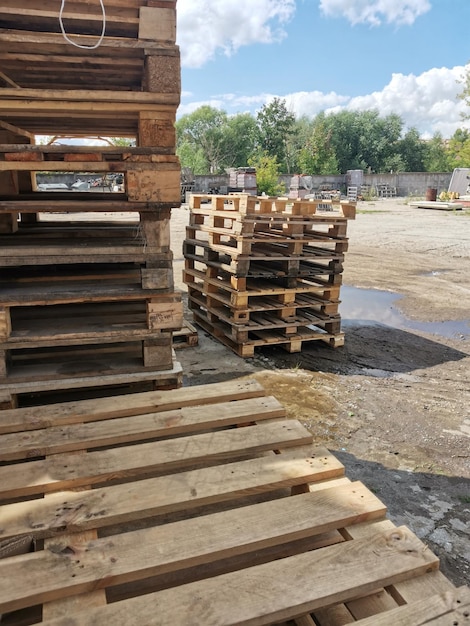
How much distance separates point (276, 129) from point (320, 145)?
368 inches

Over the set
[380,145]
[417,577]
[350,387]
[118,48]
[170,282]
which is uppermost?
[380,145]

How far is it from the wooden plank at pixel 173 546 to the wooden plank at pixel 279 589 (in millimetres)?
96

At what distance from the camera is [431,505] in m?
3.21

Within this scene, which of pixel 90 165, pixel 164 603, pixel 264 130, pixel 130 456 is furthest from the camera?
pixel 264 130

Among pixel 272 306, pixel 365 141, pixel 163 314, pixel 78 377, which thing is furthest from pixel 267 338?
pixel 365 141

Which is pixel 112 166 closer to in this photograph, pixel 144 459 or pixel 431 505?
pixel 144 459

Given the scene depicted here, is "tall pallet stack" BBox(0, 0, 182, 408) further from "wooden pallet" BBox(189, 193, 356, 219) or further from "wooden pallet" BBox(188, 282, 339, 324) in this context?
"wooden pallet" BBox(188, 282, 339, 324)

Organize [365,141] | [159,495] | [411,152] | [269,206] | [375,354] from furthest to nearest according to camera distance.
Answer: [411,152], [365,141], [375,354], [269,206], [159,495]

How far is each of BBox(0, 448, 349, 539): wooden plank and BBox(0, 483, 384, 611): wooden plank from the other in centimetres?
10

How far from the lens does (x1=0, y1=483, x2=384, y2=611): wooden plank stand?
142 centimetres

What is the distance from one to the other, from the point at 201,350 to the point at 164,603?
477 centimetres

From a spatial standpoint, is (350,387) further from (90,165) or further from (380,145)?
(380,145)

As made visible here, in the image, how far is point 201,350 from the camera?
241 inches

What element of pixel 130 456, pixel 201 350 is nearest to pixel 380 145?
pixel 201 350
